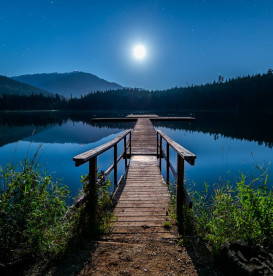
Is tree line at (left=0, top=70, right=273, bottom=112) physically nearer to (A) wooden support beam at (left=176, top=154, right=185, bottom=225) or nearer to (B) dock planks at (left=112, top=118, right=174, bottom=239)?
(B) dock planks at (left=112, top=118, right=174, bottom=239)

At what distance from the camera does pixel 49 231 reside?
9.83ft

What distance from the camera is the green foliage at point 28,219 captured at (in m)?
2.71

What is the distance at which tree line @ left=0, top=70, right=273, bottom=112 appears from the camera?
88438 millimetres

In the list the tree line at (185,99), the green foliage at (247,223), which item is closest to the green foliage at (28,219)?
the green foliage at (247,223)

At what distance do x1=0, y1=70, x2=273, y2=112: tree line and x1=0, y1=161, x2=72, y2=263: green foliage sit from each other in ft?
Answer: 310

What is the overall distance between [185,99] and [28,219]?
113051 mm

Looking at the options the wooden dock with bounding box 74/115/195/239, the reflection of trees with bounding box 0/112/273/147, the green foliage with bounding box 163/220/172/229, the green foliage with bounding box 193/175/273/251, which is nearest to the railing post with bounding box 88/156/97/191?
the wooden dock with bounding box 74/115/195/239

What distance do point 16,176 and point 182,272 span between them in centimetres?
251

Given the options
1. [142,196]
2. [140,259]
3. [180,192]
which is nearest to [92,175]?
[140,259]

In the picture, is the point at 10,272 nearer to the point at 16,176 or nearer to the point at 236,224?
the point at 16,176

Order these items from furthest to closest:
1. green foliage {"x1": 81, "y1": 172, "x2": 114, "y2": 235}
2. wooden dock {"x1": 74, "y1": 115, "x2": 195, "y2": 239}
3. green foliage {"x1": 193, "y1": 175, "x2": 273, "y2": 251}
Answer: wooden dock {"x1": 74, "y1": 115, "x2": 195, "y2": 239} → green foliage {"x1": 81, "y1": 172, "x2": 114, "y2": 235} → green foliage {"x1": 193, "y1": 175, "x2": 273, "y2": 251}

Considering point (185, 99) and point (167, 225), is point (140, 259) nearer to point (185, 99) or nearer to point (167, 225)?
point (167, 225)

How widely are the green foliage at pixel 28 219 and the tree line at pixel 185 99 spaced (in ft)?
310

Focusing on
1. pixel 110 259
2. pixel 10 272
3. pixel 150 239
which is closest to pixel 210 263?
pixel 150 239
